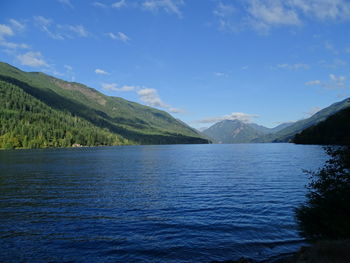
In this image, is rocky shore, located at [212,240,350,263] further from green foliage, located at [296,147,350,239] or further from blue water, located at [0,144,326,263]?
blue water, located at [0,144,326,263]

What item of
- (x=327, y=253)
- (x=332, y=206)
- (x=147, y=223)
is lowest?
(x=147, y=223)

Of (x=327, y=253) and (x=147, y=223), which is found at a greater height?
(x=327, y=253)

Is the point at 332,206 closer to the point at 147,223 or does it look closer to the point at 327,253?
the point at 327,253

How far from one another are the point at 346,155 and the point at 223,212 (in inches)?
638

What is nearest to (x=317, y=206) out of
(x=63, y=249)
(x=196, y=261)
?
(x=196, y=261)

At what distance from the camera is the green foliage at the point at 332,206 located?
18.0m

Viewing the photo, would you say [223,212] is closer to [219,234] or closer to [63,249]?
[219,234]

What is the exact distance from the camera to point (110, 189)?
153ft

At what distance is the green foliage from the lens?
18.0 m

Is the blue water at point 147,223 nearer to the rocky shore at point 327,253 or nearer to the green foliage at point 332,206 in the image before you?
the green foliage at point 332,206

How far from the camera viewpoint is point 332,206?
62.4 ft

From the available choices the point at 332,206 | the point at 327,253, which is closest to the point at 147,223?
the point at 327,253

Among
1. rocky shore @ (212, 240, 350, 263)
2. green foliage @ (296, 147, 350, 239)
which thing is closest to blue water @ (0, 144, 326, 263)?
green foliage @ (296, 147, 350, 239)

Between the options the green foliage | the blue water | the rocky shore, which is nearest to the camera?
the rocky shore
